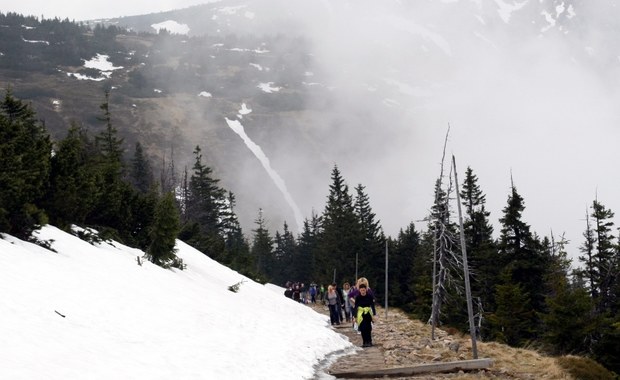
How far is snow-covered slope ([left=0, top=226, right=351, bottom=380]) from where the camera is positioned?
7949 mm

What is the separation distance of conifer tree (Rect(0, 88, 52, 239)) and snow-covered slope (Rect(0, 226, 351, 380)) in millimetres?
755

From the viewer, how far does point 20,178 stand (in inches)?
572

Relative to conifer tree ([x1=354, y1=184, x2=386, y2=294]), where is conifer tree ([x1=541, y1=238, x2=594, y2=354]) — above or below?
below

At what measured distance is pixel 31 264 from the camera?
11898 millimetres

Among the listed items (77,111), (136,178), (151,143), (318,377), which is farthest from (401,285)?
(77,111)

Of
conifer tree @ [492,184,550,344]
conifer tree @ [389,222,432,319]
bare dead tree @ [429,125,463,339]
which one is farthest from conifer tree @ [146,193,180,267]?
conifer tree @ [389,222,432,319]

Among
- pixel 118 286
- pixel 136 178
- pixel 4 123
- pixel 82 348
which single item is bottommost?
pixel 82 348

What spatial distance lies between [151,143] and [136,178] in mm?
78517

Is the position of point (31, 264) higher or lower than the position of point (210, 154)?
lower

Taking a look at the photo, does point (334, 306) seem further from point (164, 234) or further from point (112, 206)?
point (112, 206)

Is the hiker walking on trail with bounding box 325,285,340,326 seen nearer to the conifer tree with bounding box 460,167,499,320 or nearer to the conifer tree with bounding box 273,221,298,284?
the conifer tree with bounding box 460,167,499,320

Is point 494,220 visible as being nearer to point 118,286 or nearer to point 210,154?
point 210,154

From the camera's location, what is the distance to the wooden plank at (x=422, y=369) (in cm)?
1134

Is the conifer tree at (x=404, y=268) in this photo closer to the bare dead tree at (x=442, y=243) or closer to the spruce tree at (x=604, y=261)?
the spruce tree at (x=604, y=261)
